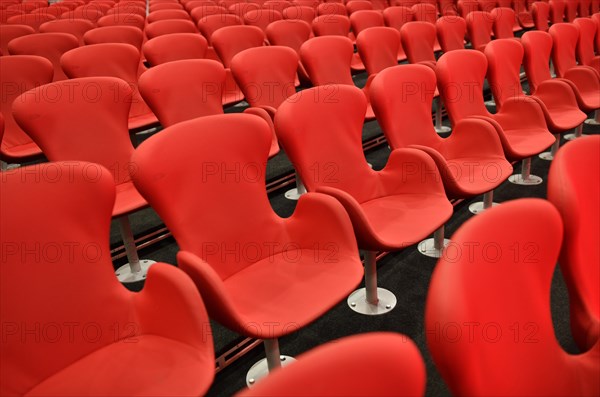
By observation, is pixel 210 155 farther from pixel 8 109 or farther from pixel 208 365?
pixel 8 109

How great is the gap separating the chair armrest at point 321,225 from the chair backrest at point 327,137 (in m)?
0.18

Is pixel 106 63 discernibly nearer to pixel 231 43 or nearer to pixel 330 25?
pixel 231 43

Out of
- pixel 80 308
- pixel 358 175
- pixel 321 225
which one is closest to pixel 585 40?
pixel 358 175

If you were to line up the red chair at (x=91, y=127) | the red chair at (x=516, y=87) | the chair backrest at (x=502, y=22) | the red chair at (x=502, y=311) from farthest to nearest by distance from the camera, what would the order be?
the chair backrest at (x=502, y=22) → the red chair at (x=516, y=87) → the red chair at (x=91, y=127) → the red chair at (x=502, y=311)

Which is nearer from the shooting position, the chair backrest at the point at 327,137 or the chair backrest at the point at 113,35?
the chair backrest at the point at 327,137

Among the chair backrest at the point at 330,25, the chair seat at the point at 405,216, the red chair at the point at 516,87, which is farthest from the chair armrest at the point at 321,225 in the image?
the chair backrest at the point at 330,25

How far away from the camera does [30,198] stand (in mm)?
1268

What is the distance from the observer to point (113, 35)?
372 centimetres

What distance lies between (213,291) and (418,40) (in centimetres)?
331

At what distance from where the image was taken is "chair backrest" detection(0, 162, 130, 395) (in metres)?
1.24

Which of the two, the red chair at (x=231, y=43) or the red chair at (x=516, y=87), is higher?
the red chair at (x=231, y=43)

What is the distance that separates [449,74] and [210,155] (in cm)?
165

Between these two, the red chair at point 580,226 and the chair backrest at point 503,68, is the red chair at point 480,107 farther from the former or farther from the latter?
the red chair at point 580,226

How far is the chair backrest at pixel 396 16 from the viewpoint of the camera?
493 centimetres
